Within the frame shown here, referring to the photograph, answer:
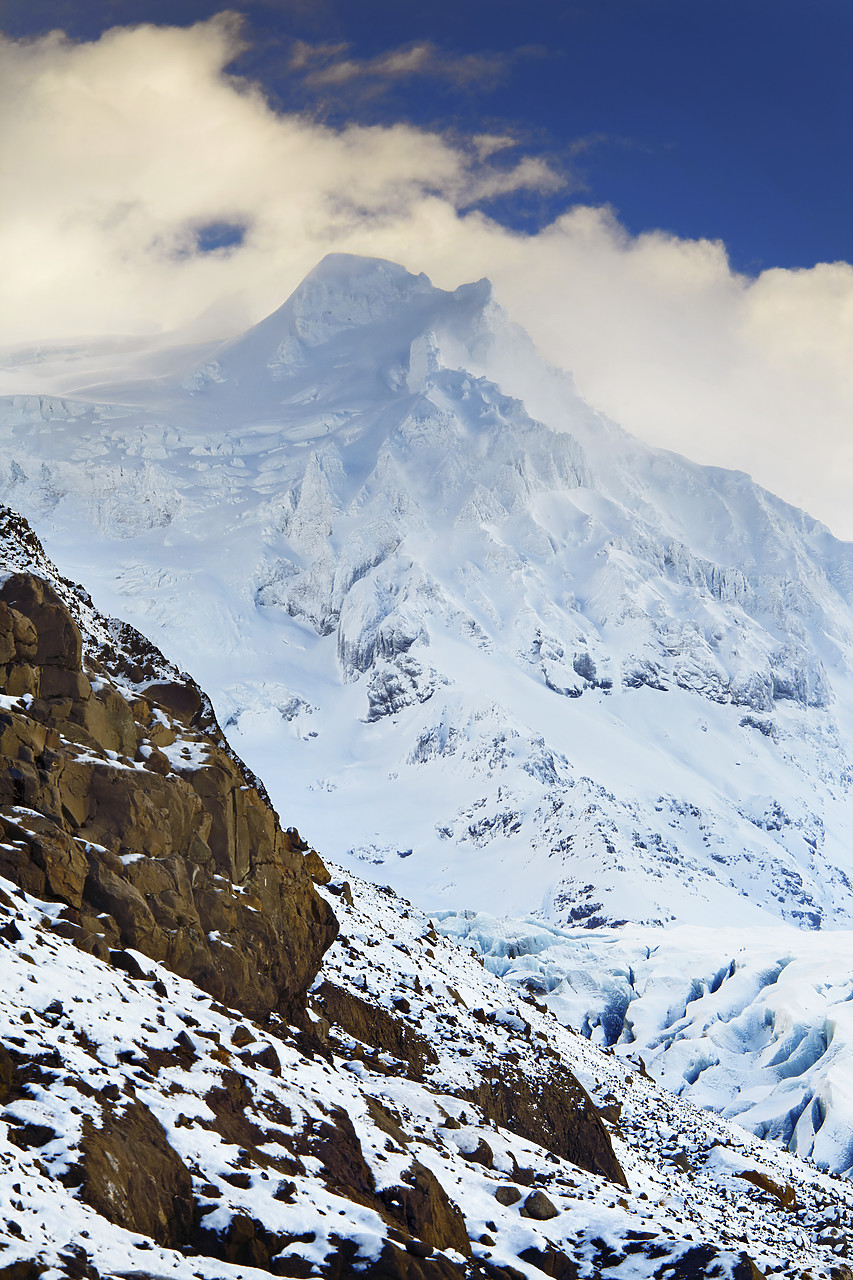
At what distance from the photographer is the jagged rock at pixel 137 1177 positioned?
15469 millimetres

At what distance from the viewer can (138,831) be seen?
88.4ft

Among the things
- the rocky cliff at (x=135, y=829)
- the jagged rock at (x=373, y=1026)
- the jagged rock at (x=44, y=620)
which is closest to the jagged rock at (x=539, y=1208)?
the rocky cliff at (x=135, y=829)

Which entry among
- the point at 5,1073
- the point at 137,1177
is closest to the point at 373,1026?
the point at 137,1177

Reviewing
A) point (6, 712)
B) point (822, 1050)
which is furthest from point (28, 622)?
point (822, 1050)

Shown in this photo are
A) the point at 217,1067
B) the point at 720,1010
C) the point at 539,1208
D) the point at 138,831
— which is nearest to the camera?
the point at 217,1067

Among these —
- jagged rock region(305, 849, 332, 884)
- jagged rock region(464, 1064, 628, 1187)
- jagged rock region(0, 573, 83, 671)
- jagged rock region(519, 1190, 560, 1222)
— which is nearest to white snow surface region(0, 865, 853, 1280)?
jagged rock region(519, 1190, 560, 1222)

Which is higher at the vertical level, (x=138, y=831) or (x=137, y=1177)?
(x=138, y=831)

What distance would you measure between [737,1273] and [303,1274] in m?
9.54

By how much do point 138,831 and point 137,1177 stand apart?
38.0ft

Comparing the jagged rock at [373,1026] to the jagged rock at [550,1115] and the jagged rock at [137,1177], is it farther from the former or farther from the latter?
the jagged rock at [137,1177]

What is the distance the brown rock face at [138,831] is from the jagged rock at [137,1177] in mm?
5401

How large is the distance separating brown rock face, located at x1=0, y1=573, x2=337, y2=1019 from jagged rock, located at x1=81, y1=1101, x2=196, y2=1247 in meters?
5.40

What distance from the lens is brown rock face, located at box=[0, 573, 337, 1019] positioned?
23797mm

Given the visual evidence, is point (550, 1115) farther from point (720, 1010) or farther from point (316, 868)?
point (720, 1010)
